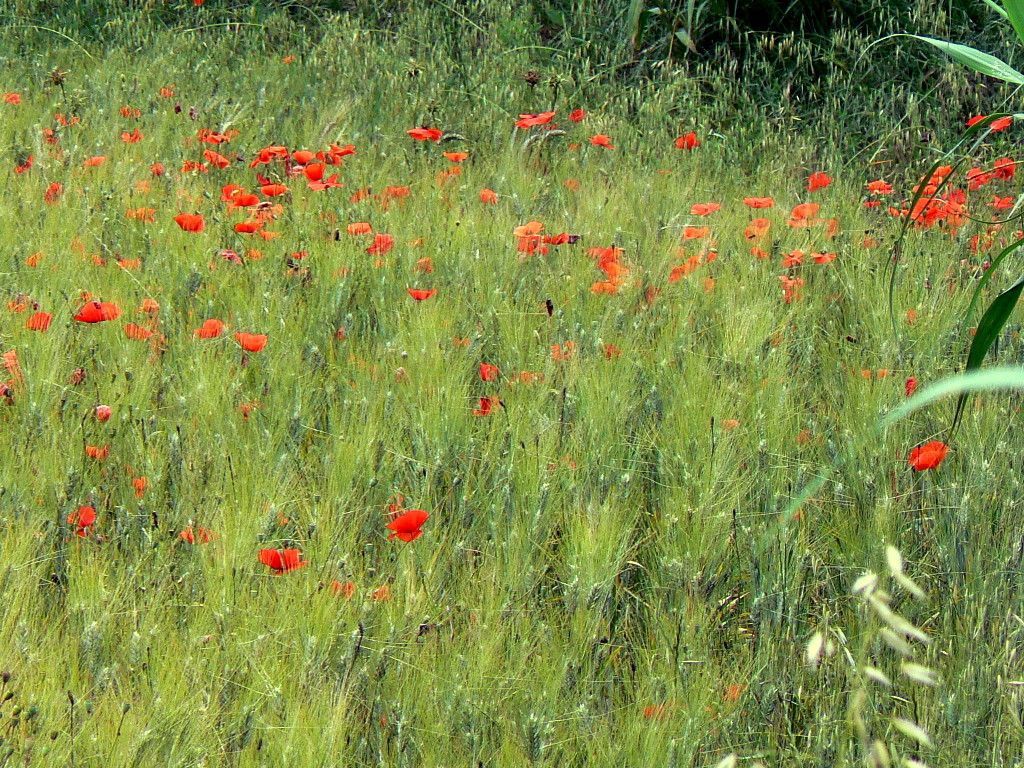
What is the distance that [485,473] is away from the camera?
193 cm

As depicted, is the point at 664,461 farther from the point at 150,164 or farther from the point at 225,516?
the point at 150,164

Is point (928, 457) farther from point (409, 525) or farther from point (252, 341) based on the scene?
point (252, 341)

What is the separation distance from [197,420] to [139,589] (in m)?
0.47

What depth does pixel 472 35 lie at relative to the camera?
484 cm

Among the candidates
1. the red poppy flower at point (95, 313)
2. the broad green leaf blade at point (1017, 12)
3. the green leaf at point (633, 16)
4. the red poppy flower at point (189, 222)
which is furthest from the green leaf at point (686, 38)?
the broad green leaf blade at point (1017, 12)

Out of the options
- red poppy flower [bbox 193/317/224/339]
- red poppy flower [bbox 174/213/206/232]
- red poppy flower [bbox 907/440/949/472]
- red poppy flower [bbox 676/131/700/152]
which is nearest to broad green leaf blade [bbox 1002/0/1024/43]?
red poppy flower [bbox 907/440/949/472]

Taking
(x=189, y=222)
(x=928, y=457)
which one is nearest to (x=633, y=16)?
(x=189, y=222)

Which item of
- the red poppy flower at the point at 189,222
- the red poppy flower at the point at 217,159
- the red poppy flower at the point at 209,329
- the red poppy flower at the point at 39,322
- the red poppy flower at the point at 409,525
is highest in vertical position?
the red poppy flower at the point at 409,525

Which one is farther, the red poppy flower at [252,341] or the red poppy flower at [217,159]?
the red poppy flower at [217,159]

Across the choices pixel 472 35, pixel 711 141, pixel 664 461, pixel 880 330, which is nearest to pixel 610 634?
pixel 664 461

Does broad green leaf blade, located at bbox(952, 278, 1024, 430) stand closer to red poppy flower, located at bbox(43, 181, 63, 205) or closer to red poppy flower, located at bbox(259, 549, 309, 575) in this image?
red poppy flower, located at bbox(259, 549, 309, 575)

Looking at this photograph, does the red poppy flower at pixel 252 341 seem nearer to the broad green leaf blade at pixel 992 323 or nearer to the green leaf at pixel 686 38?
the broad green leaf blade at pixel 992 323

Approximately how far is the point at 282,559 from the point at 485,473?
45 cm

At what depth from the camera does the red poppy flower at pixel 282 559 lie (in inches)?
60.6
